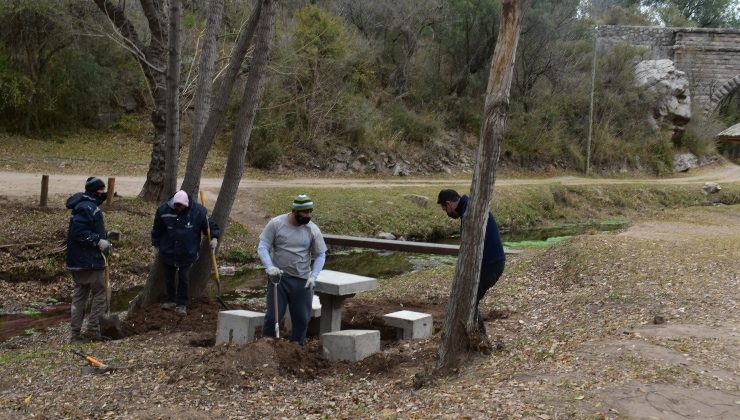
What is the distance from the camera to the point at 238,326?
7.83m

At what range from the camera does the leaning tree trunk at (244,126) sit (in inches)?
385

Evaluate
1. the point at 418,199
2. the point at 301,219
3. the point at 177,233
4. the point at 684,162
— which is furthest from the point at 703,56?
the point at 301,219

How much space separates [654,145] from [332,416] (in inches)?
1544

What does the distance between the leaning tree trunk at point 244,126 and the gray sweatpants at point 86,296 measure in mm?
1581

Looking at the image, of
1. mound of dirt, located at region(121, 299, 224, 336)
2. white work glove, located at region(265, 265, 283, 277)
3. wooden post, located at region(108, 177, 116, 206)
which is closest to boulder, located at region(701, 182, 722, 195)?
wooden post, located at region(108, 177, 116, 206)

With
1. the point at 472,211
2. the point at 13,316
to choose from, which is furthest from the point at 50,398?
the point at 13,316

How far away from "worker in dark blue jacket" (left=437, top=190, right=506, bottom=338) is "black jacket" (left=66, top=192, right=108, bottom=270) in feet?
14.6

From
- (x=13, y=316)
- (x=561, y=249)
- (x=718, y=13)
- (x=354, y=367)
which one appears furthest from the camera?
(x=718, y=13)

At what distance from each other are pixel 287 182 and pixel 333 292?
1722 cm

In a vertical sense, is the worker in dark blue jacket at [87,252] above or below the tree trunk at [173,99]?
below

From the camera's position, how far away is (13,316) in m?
11.3

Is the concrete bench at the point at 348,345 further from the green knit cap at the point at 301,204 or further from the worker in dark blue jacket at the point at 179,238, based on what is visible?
the worker in dark blue jacket at the point at 179,238

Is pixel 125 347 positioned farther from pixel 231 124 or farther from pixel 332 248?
pixel 231 124

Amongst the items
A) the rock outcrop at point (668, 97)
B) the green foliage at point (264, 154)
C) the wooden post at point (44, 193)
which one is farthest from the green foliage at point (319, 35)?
the rock outcrop at point (668, 97)
